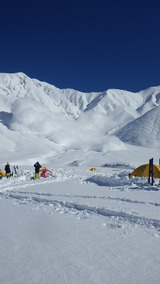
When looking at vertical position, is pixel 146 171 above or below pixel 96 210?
above

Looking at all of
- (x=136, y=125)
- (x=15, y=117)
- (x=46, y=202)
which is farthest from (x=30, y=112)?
(x=46, y=202)

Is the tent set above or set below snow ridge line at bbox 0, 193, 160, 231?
above

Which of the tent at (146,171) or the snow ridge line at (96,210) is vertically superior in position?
the tent at (146,171)

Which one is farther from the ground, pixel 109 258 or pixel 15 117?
pixel 15 117

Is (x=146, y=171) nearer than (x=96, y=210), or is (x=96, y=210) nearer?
(x=96, y=210)

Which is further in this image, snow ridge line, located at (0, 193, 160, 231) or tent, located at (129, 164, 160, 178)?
tent, located at (129, 164, 160, 178)

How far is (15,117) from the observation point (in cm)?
15000

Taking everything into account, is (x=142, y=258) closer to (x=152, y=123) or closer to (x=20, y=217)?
(x=20, y=217)

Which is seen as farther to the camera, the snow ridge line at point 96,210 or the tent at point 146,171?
the tent at point 146,171

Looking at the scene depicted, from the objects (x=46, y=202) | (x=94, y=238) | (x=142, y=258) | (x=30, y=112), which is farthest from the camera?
Result: (x=30, y=112)

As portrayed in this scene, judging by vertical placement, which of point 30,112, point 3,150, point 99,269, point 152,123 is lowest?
point 99,269

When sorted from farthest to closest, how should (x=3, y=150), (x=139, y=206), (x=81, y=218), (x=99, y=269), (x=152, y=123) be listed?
(x=152, y=123)
(x=3, y=150)
(x=139, y=206)
(x=81, y=218)
(x=99, y=269)

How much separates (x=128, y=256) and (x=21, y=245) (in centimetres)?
229

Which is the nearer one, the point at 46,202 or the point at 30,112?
the point at 46,202
